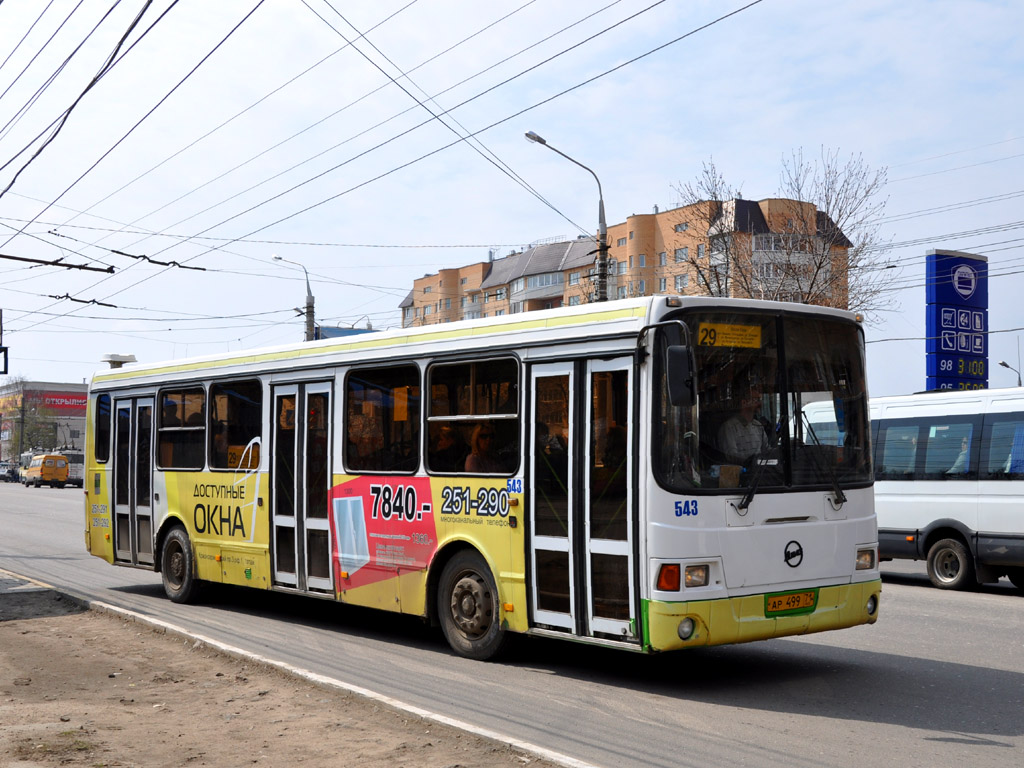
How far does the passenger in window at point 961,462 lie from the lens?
1555 centimetres

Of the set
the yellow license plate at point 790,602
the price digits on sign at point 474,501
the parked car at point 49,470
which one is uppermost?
the price digits on sign at point 474,501

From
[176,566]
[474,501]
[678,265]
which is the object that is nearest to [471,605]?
[474,501]

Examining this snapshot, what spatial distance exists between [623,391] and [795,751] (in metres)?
2.84

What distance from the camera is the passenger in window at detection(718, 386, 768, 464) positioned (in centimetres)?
804

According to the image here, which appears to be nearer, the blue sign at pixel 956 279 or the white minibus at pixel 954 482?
the white minibus at pixel 954 482

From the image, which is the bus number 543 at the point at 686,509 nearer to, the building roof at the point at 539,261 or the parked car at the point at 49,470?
the parked car at the point at 49,470

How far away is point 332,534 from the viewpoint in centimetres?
1095

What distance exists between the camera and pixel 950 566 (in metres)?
15.9

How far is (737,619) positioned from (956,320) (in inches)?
843

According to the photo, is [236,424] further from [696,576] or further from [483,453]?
[696,576]

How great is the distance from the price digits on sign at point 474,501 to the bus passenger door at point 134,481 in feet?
19.5

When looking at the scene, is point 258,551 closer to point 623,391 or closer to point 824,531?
point 623,391

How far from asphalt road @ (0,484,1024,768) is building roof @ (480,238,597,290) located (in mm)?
74394

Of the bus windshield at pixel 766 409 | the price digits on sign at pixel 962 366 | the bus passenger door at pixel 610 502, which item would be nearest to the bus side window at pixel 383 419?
the bus passenger door at pixel 610 502
